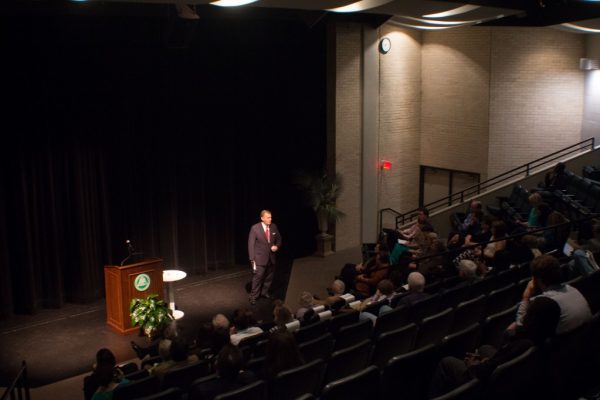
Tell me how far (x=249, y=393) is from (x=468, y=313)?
7.97ft

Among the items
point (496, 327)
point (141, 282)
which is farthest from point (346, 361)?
point (141, 282)

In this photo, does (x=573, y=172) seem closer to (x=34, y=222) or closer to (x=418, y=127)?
(x=418, y=127)

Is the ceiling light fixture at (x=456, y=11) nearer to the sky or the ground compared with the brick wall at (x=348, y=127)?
nearer to the sky

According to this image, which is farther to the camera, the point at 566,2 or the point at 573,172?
the point at 573,172

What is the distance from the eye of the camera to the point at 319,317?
7094mm

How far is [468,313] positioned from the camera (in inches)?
242

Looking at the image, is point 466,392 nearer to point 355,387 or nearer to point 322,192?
point 355,387

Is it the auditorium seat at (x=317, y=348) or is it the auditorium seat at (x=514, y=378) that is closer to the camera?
the auditorium seat at (x=514, y=378)

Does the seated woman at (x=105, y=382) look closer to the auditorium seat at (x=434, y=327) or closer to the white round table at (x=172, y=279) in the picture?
the auditorium seat at (x=434, y=327)

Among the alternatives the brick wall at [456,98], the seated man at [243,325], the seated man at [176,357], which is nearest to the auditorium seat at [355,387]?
the seated man at [176,357]

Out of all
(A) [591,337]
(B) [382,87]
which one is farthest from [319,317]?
(B) [382,87]

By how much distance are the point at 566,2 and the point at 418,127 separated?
452 cm

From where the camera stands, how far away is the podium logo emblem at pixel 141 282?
9570 millimetres

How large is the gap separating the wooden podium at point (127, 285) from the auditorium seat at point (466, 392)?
638 centimetres
